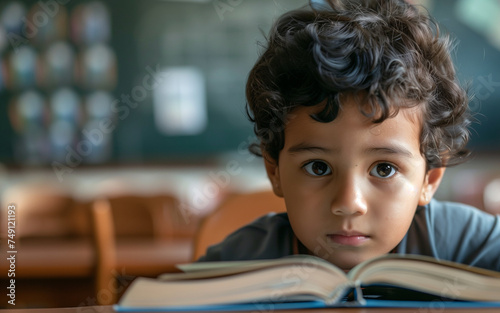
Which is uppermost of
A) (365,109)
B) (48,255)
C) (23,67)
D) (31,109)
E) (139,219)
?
(23,67)

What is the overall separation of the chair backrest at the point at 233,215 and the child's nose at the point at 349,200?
0.49 m

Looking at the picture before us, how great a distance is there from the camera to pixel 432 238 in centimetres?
102

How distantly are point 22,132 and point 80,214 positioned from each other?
135 cm

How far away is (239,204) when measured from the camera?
135 cm

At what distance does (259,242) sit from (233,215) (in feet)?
0.84

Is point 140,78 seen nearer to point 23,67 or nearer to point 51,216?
point 23,67

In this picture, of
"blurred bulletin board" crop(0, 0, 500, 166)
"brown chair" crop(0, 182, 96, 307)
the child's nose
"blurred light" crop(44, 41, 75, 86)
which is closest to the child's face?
the child's nose

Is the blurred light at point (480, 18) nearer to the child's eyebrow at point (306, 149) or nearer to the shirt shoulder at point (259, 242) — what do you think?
the shirt shoulder at point (259, 242)

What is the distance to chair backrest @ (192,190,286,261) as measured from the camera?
1.28 meters

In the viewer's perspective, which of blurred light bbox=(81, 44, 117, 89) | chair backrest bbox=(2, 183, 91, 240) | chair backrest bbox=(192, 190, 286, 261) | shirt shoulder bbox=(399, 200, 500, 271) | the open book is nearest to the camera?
the open book

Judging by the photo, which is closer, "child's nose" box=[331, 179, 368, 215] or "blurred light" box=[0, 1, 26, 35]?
"child's nose" box=[331, 179, 368, 215]

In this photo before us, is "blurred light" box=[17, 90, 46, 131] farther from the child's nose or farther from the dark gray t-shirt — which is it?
the child's nose

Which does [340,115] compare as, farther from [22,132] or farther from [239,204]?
[22,132]

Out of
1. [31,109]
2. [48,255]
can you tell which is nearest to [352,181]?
[48,255]
